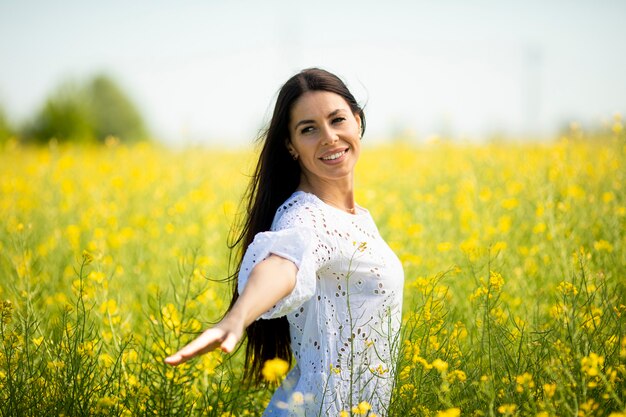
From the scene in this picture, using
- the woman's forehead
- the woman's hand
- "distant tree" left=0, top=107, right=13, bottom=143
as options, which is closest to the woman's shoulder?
the woman's forehead

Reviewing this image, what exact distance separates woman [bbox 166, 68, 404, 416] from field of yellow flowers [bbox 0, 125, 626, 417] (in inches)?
4.5

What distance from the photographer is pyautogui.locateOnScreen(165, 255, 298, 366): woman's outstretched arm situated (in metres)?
1.16

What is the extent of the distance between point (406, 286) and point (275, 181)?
129cm

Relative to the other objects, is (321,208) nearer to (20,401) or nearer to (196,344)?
(196,344)

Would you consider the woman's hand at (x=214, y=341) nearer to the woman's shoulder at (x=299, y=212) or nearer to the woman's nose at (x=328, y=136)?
the woman's shoulder at (x=299, y=212)

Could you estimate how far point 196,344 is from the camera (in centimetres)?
116

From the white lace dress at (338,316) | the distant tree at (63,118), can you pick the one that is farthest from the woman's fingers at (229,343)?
the distant tree at (63,118)

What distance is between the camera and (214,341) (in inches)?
46.3

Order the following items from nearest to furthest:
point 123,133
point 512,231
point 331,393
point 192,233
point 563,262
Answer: point 331,393 < point 563,262 < point 512,231 < point 192,233 < point 123,133

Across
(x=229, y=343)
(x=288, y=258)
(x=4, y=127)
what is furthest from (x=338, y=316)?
(x=4, y=127)

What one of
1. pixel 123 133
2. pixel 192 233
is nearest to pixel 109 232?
pixel 192 233

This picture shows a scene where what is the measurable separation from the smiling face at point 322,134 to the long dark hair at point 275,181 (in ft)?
0.11

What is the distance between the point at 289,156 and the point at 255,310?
0.77 meters

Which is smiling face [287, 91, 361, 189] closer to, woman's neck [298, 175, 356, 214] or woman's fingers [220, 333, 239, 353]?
woman's neck [298, 175, 356, 214]
